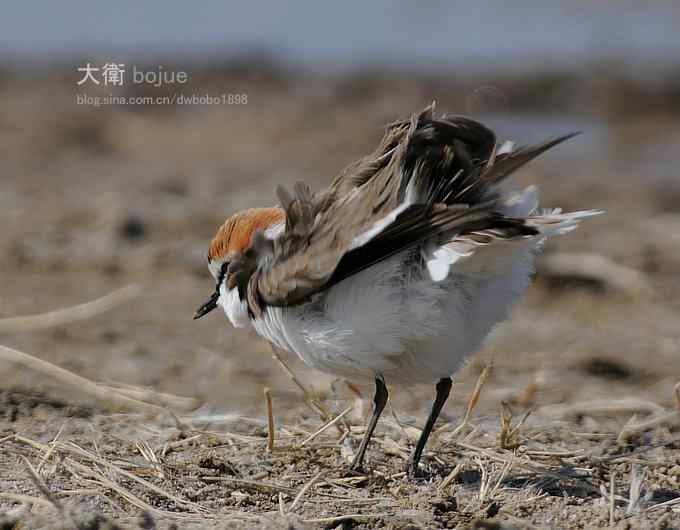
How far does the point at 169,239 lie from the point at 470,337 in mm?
4977

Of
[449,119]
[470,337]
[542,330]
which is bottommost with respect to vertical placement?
[542,330]

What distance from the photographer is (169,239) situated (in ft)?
28.1

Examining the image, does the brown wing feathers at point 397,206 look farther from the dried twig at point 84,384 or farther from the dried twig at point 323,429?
the dried twig at point 84,384

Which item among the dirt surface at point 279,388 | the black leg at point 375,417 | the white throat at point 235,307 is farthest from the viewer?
the white throat at point 235,307

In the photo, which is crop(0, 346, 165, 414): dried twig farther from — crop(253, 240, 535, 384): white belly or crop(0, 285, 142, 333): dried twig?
crop(253, 240, 535, 384): white belly

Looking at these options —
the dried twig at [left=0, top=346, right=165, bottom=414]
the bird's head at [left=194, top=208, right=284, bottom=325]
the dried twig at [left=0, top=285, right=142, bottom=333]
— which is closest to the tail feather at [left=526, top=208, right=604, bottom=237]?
the bird's head at [left=194, top=208, right=284, bottom=325]

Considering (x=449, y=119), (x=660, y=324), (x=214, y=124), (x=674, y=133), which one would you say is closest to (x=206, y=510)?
(x=449, y=119)

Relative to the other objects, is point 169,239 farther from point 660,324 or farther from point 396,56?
point 396,56

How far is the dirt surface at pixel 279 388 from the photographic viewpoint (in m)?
3.89

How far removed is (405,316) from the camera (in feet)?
12.3

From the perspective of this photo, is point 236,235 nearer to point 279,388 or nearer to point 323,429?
point 323,429

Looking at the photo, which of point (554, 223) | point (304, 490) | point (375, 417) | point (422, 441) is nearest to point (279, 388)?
point (375, 417)

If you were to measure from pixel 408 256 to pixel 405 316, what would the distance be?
201mm

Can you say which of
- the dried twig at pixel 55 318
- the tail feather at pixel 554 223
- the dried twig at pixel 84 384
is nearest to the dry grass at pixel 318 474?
the dried twig at pixel 84 384
